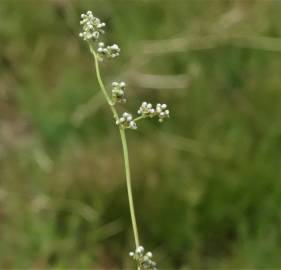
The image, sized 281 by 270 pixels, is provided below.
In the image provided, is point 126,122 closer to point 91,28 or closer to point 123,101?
point 123,101

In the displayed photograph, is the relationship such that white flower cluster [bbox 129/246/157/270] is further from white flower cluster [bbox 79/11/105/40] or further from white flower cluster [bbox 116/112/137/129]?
white flower cluster [bbox 79/11/105/40]

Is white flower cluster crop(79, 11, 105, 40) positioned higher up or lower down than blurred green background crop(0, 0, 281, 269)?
lower down

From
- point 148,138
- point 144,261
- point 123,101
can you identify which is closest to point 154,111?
point 123,101

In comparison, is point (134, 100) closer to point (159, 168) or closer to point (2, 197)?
point (159, 168)

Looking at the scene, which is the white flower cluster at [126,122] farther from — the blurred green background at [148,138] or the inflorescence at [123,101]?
the blurred green background at [148,138]

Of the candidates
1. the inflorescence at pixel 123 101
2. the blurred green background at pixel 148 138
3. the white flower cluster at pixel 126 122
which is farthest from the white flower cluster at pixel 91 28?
the blurred green background at pixel 148 138

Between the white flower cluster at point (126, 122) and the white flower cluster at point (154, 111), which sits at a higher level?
the white flower cluster at point (154, 111)

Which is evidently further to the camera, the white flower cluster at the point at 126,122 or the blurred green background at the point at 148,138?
the blurred green background at the point at 148,138

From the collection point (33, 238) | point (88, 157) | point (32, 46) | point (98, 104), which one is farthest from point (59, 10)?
point (33, 238)

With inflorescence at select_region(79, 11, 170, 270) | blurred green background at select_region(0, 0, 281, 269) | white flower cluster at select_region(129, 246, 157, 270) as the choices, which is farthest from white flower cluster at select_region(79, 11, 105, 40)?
blurred green background at select_region(0, 0, 281, 269)
